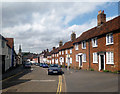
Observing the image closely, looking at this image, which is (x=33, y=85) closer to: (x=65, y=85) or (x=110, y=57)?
(x=65, y=85)

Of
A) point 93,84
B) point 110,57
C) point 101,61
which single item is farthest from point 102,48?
point 93,84

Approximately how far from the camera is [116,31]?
55.9 feet

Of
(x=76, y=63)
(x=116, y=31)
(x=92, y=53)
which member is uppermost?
(x=116, y=31)

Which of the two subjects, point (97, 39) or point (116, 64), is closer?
point (116, 64)

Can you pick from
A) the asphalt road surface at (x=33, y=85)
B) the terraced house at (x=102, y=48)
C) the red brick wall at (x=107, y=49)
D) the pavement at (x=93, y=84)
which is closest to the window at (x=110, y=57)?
the terraced house at (x=102, y=48)

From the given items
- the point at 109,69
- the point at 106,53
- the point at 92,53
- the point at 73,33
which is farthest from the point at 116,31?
the point at 73,33

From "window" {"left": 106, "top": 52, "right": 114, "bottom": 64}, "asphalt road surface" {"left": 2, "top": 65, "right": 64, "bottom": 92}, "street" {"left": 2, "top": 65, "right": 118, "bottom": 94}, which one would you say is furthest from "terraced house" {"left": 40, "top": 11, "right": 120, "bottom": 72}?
"asphalt road surface" {"left": 2, "top": 65, "right": 64, "bottom": 92}

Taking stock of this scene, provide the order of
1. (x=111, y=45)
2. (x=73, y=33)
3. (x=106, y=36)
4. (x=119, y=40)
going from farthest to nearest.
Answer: (x=73, y=33)
(x=106, y=36)
(x=111, y=45)
(x=119, y=40)

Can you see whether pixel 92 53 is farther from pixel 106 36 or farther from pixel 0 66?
pixel 0 66

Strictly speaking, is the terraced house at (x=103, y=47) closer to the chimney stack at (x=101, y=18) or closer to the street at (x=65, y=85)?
the chimney stack at (x=101, y=18)

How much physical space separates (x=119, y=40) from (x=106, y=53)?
285 cm

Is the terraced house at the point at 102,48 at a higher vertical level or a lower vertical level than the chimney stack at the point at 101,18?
lower

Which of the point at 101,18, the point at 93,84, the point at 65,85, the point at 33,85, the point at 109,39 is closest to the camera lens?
the point at 93,84

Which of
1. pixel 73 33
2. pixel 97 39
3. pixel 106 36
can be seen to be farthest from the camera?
pixel 73 33
